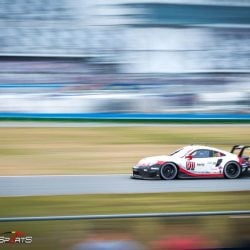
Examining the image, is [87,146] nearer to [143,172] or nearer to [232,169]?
[143,172]

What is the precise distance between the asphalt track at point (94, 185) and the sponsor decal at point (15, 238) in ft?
4.02

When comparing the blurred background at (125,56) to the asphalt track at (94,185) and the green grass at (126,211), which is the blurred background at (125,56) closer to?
the asphalt track at (94,185)

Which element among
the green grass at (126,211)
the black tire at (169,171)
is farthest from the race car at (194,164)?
the green grass at (126,211)

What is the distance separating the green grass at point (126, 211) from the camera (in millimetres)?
1996

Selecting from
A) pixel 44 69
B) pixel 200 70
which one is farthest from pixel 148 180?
pixel 200 70

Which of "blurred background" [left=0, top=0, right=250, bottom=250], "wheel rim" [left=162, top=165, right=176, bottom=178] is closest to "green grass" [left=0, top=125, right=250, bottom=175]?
"blurred background" [left=0, top=0, right=250, bottom=250]

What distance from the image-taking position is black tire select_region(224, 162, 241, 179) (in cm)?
358

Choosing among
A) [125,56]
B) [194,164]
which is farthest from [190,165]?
[125,56]

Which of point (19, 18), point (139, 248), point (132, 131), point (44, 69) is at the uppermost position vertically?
point (19, 18)

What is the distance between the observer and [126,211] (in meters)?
3.03

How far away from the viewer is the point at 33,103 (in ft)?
14.4

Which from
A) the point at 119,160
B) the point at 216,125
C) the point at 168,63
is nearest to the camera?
the point at 119,160

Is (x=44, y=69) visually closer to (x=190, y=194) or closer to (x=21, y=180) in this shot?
(x=21, y=180)

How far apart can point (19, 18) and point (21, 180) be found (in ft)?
6.56
